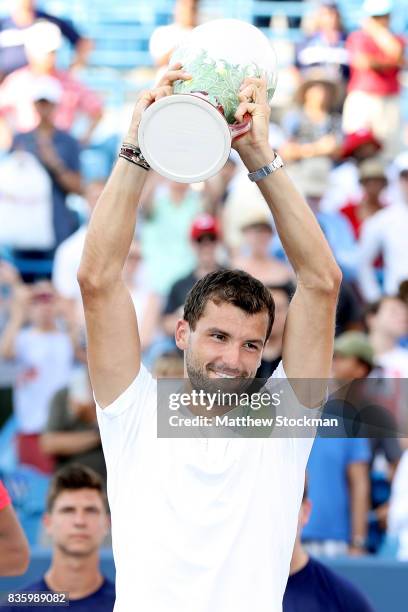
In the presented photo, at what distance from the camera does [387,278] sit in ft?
25.5

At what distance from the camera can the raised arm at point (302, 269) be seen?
9.57 feet

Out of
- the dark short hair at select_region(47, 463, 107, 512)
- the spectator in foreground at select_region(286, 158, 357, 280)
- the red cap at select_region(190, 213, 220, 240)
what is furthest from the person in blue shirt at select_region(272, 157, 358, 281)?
the dark short hair at select_region(47, 463, 107, 512)

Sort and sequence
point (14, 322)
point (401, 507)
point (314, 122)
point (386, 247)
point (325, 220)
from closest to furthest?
point (401, 507)
point (14, 322)
point (325, 220)
point (386, 247)
point (314, 122)

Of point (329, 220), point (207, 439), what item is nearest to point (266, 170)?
point (207, 439)

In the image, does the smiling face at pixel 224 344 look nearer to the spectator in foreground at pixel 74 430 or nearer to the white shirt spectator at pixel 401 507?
the white shirt spectator at pixel 401 507

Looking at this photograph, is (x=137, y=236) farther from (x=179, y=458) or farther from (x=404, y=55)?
(x=179, y=458)

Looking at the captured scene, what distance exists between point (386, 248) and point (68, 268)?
2.06m

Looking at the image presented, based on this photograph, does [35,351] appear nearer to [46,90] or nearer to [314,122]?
[46,90]

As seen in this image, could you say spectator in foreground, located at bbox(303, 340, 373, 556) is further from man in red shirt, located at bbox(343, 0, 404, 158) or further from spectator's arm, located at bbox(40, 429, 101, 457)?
man in red shirt, located at bbox(343, 0, 404, 158)

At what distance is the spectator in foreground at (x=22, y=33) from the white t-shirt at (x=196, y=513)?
639cm

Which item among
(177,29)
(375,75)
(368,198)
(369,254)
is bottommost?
(369,254)

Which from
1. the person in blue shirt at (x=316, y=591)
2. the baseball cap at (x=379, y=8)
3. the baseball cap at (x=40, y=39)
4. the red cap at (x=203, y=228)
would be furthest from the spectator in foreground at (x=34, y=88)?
the person in blue shirt at (x=316, y=591)

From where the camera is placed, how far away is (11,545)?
336cm

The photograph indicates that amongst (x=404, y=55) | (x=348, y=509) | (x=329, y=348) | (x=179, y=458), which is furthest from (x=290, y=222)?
(x=404, y=55)
